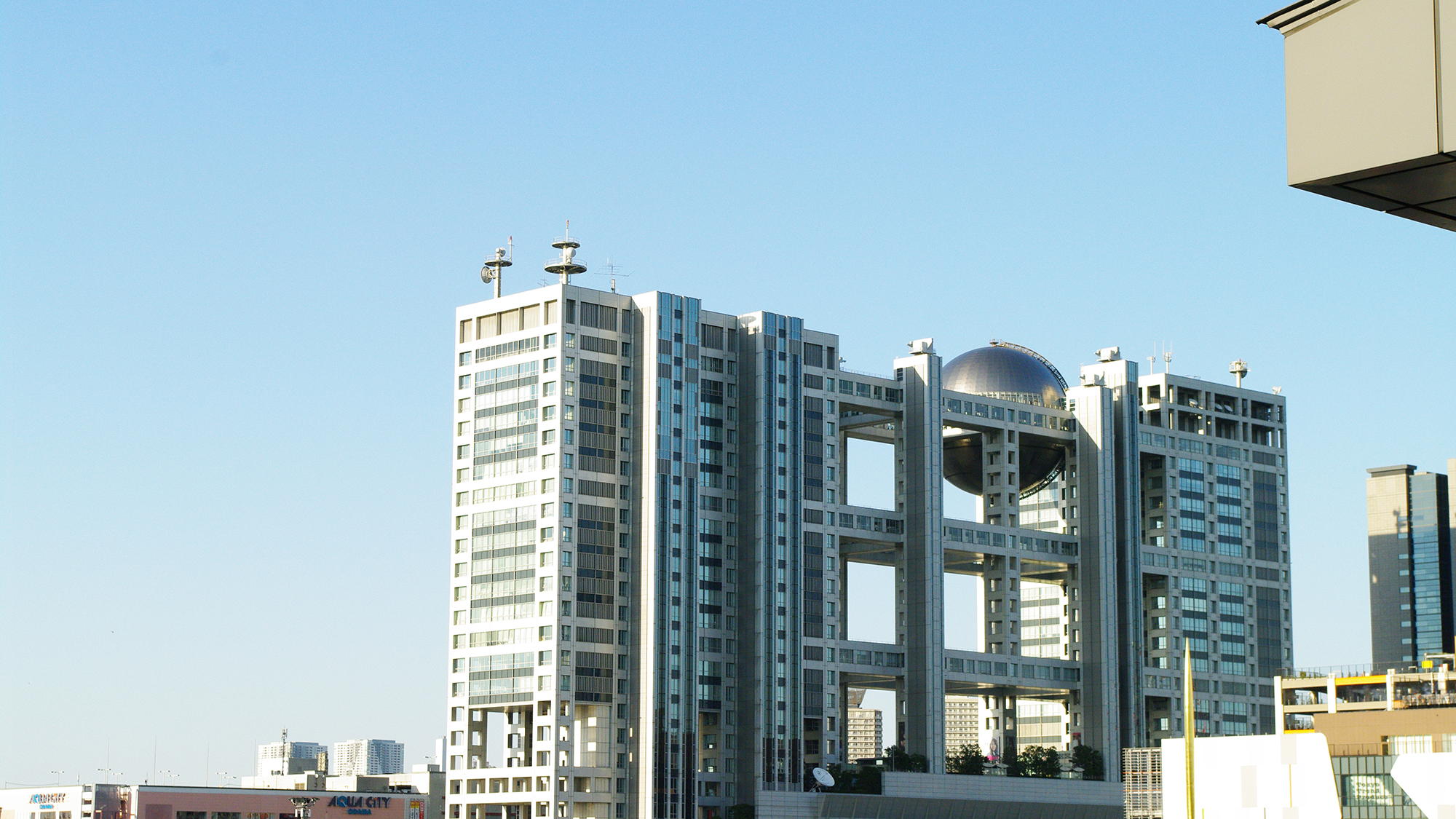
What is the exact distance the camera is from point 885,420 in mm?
185250

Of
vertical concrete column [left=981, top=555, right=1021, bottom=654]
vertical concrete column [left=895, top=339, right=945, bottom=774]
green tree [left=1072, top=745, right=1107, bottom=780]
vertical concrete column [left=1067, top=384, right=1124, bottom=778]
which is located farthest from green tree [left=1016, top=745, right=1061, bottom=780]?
vertical concrete column [left=895, top=339, right=945, bottom=774]

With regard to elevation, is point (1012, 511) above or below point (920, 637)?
above

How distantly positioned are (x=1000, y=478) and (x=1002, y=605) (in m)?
13.0

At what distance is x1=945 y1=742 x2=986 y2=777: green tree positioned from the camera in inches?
7151

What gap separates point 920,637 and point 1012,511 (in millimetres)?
18302

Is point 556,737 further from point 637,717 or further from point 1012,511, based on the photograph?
point 1012,511

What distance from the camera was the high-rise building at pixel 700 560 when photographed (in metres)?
162

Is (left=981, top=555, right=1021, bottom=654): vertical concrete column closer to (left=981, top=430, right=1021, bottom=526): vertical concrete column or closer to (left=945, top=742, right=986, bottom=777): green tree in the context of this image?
(left=981, top=430, right=1021, bottom=526): vertical concrete column

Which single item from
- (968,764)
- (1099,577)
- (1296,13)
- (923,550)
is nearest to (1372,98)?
(1296,13)

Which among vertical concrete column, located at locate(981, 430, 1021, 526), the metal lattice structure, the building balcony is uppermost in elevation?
vertical concrete column, located at locate(981, 430, 1021, 526)

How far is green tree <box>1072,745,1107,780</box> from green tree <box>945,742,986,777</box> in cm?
917

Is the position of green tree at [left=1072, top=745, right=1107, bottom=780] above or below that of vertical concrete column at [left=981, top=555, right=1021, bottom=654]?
below

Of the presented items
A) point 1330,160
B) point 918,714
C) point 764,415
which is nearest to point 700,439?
point 764,415

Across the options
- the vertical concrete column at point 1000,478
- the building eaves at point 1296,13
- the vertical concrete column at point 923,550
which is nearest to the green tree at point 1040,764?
the vertical concrete column at point 923,550
